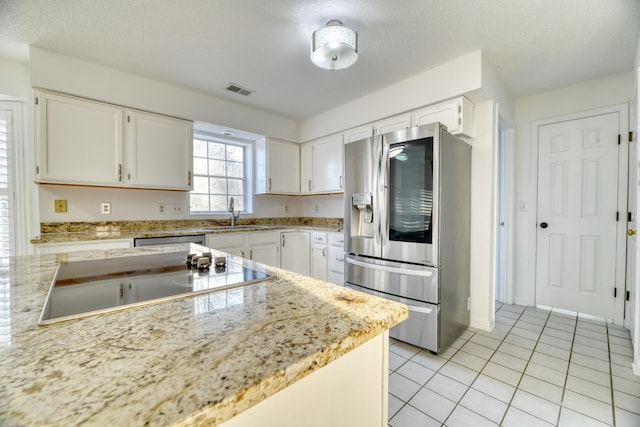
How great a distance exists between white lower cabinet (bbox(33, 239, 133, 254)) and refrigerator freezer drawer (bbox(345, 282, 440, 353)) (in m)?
2.22

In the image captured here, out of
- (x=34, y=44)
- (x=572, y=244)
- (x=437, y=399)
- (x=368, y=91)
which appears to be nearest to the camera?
(x=437, y=399)

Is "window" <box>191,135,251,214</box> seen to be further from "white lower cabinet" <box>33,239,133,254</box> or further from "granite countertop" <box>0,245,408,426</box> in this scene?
"granite countertop" <box>0,245,408,426</box>

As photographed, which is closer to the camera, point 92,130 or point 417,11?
point 417,11

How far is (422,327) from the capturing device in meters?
2.07

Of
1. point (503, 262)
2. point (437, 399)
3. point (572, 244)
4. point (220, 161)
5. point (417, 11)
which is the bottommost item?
point (437, 399)

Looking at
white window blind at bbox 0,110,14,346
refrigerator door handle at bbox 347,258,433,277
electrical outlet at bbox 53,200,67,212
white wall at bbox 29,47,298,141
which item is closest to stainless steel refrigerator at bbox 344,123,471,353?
refrigerator door handle at bbox 347,258,433,277

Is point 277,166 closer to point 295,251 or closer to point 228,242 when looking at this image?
point 295,251

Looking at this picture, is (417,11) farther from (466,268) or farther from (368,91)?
(466,268)

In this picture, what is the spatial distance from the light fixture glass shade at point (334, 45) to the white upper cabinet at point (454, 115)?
Answer: 1.02 m

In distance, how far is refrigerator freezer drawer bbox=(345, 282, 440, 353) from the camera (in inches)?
79.0

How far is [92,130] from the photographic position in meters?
2.43

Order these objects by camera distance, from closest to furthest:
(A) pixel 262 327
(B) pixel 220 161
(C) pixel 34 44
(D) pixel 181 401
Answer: (D) pixel 181 401
(A) pixel 262 327
(C) pixel 34 44
(B) pixel 220 161

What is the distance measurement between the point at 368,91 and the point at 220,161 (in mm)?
2146

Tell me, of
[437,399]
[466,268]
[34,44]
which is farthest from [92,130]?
[466,268]
